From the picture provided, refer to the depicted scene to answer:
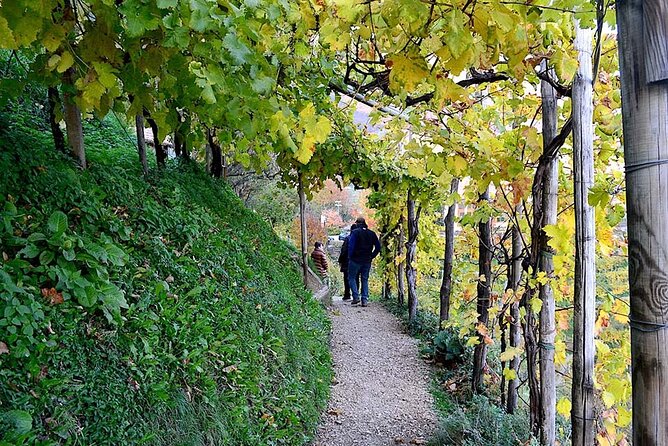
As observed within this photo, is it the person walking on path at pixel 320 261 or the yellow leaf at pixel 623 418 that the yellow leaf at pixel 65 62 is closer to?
the yellow leaf at pixel 623 418

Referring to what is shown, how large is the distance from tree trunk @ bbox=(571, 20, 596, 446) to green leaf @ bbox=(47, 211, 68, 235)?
2321 millimetres

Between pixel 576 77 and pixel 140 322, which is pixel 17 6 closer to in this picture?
pixel 140 322

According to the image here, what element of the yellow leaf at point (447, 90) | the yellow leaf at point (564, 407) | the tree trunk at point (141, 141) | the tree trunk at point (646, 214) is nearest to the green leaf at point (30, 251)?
the tree trunk at point (141, 141)

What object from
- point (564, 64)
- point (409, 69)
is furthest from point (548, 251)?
point (409, 69)

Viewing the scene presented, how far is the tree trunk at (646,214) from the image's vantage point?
0.82 m

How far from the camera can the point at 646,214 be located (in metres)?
0.84

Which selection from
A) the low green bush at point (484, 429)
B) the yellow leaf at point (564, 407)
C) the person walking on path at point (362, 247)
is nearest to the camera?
the yellow leaf at point (564, 407)

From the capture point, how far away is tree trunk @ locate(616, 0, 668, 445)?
2.69ft

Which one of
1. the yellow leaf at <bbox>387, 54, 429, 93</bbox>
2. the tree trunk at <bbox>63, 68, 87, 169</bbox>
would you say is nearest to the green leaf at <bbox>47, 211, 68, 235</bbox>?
the tree trunk at <bbox>63, 68, 87, 169</bbox>

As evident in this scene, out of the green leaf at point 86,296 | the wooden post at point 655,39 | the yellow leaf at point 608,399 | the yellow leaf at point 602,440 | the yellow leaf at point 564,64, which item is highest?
the yellow leaf at point 564,64

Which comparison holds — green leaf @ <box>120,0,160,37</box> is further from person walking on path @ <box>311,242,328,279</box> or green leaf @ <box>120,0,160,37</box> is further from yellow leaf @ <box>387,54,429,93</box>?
person walking on path @ <box>311,242,328,279</box>

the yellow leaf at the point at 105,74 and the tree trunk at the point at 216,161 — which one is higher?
the tree trunk at the point at 216,161

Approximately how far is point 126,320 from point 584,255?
6.97 feet

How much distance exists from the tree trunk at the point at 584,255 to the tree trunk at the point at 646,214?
0.93 metres
